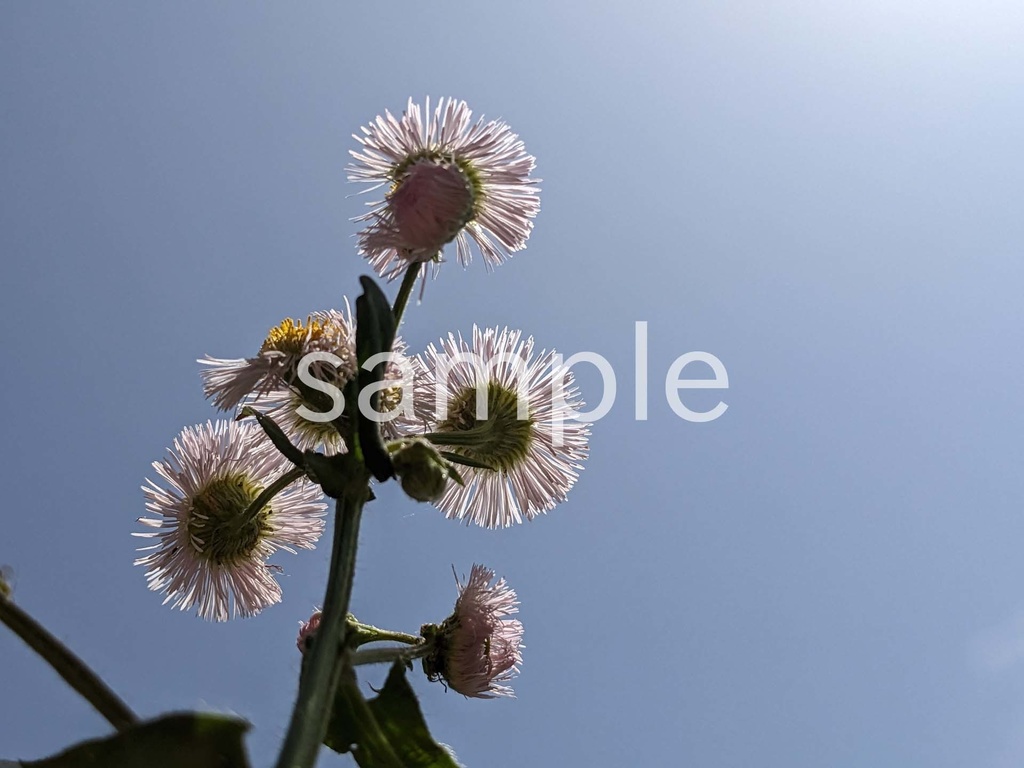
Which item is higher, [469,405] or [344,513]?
[469,405]

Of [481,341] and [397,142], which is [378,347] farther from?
[481,341]

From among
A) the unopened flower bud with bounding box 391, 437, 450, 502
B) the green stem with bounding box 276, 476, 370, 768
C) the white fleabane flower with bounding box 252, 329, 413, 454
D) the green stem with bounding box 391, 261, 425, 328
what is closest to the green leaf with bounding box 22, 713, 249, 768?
the green stem with bounding box 276, 476, 370, 768

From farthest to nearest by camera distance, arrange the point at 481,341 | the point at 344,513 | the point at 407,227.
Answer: the point at 481,341 → the point at 407,227 → the point at 344,513

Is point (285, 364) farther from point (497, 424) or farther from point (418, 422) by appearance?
point (497, 424)

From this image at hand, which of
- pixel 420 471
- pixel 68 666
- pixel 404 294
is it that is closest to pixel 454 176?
pixel 404 294

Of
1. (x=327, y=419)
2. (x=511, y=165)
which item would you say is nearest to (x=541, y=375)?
(x=511, y=165)

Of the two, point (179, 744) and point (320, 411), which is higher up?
point (320, 411)

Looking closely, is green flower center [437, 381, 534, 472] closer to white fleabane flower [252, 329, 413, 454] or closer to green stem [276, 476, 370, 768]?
white fleabane flower [252, 329, 413, 454]

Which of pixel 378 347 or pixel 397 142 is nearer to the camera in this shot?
pixel 378 347
